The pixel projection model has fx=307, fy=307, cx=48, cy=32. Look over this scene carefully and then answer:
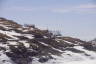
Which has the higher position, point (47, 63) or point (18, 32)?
point (18, 32)

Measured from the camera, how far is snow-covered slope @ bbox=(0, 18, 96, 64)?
244 ft

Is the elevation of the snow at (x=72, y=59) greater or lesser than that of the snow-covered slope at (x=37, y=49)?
lesser

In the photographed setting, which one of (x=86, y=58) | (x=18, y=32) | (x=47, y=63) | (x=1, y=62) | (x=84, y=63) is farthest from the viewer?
(x=18, y=32)

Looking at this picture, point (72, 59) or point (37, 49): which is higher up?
point (37, 49)

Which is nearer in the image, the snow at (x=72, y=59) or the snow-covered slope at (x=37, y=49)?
the snow-covered slope at (x=37, y=49)

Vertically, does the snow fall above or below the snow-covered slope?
below

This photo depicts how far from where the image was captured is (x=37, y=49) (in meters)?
82.3

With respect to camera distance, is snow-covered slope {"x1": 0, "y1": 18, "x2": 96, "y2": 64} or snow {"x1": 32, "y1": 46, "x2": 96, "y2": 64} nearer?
snow-covered slope {"x1": 0, "y1": 18, "x2": 96, "y2": 64}

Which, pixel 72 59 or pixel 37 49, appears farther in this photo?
pixel 72 59

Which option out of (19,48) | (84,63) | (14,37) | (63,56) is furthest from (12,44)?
(84,63)

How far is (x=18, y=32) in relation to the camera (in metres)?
96.9

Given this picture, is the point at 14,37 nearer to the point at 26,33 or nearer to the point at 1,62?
the point at 26,33

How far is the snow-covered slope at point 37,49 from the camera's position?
7443 cm

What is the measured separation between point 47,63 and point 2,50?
37.4ft
